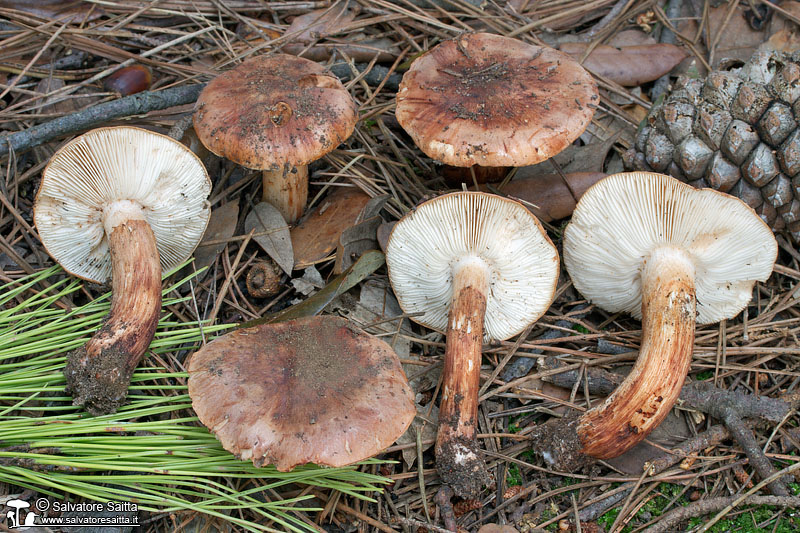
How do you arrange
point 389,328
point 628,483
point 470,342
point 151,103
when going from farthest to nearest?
point 151,103
point 389,328
point 470,342
point 628,483

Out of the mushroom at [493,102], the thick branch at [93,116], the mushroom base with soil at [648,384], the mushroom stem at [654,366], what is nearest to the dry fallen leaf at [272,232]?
the thick branch at [93,116]

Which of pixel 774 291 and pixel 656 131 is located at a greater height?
pixel 656 131

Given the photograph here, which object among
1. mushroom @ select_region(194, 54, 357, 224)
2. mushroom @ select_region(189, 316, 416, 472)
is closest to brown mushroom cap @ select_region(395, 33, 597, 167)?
mushroom @ select_region(194, 54, 357, 224)

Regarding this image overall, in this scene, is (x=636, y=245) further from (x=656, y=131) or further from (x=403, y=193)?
(x=403, y=193)

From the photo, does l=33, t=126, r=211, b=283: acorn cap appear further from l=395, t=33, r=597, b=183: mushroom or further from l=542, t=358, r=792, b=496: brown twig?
l=542, t=358, r=792, b=496: brown twig

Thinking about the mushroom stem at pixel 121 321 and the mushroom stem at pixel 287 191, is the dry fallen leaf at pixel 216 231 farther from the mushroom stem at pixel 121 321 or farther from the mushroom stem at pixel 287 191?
the mushroom stem at pixel 121 321

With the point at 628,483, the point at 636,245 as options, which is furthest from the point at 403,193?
the point at 628,483
